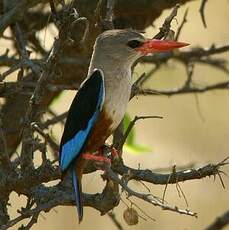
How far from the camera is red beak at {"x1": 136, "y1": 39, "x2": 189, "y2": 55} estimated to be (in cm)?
342

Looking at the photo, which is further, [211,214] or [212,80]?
[212,80]

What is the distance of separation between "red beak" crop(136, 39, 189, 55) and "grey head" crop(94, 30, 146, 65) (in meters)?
0.03

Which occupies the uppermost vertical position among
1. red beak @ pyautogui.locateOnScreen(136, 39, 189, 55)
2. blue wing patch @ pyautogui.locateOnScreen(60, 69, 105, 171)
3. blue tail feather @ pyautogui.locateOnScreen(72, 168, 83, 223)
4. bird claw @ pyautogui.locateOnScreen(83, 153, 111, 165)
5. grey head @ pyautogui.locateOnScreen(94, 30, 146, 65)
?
grey head @ pyautogui.locateOnScreen(94, 30, 146, 65)

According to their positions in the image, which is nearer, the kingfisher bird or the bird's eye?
the kingfisher bird

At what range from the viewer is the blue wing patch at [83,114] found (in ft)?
11.4

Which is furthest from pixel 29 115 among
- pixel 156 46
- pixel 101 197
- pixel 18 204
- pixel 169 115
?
pixel 169 115

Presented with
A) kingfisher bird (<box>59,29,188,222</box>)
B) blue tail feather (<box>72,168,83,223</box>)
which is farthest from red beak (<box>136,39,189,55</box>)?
blue tail feather (<box>72,168,83,223</box>)

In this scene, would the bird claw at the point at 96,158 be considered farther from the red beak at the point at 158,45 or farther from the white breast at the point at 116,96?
the red beak at the point at 158,45

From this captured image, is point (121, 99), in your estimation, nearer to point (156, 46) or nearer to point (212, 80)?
point (156, 46)

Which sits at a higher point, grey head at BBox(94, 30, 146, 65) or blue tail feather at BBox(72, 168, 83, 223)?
grey head at BBox(94, 30, 146, 65)

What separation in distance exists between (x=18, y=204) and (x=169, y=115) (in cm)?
193

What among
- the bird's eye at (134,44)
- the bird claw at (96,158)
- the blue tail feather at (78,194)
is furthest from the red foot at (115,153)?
the bird's eye at (134,44)

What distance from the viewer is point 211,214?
767 centimetres

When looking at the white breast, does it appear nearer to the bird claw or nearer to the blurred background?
the bird claw
